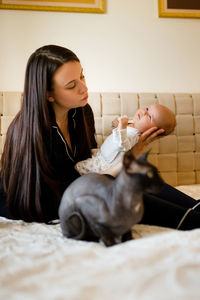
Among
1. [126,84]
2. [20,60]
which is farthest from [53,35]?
[126,84]

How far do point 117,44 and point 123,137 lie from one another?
3.30ft

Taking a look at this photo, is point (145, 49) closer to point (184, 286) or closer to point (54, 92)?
point (54, 92)

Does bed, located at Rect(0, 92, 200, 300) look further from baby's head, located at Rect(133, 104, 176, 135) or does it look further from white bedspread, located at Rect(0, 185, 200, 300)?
baby's head, located at Rect(133, 104, 176, 135)

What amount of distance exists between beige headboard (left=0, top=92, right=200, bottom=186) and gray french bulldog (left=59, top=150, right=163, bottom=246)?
1.11m

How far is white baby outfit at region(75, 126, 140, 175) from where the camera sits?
1.42 m

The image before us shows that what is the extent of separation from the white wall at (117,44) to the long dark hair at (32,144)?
837 millimetres

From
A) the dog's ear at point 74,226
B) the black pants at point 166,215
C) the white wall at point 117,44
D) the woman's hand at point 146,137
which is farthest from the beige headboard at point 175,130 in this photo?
the dog's ear at point 74,226

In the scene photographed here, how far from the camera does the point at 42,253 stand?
0.84 meters

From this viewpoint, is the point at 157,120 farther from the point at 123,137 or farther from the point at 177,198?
the point at 177,198

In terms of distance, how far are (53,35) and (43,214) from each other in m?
1.39

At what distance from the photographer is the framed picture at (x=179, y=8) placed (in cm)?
213

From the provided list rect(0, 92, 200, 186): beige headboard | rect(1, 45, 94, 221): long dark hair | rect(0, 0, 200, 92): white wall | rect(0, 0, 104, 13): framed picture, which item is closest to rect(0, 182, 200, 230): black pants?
rect(1, 45, 94, 221): long dark hair

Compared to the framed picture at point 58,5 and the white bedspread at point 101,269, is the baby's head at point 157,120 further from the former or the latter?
the framed picture at point 58,5

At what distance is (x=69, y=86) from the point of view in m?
1.27
